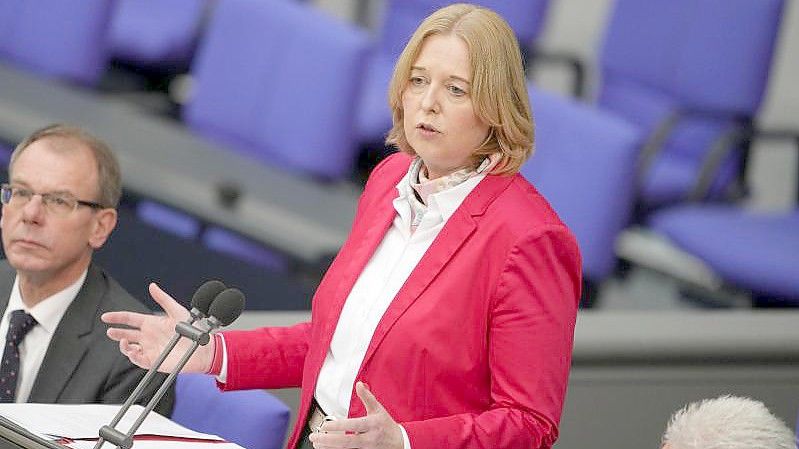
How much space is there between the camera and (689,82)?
4.35 metres

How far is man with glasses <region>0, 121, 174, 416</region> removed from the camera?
2426 millimetres

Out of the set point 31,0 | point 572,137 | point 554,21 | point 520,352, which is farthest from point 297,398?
point 554,21

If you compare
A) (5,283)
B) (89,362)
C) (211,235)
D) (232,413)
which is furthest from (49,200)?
(211,235)

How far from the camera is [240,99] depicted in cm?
429

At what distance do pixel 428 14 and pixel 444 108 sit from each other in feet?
9.46

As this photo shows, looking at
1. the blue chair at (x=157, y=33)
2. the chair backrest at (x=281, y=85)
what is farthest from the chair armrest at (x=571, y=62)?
the blue chair at (x=157, y=33)

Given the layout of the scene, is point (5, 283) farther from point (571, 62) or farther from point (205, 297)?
point (571, 62)

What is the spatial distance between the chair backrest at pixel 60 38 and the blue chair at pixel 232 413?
8.30ft

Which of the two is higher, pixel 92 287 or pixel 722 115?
pixel 722 115

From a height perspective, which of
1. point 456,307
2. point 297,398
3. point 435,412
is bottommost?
point 297,398

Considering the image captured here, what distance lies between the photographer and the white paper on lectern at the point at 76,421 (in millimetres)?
1901

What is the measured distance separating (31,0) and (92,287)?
8.43ft

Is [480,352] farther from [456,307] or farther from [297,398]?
[297,398]

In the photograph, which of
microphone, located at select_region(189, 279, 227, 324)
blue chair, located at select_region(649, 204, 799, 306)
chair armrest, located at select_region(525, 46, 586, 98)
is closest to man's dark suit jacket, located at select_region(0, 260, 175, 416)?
microphone, located at select_region(189, 279, 227, 324)
